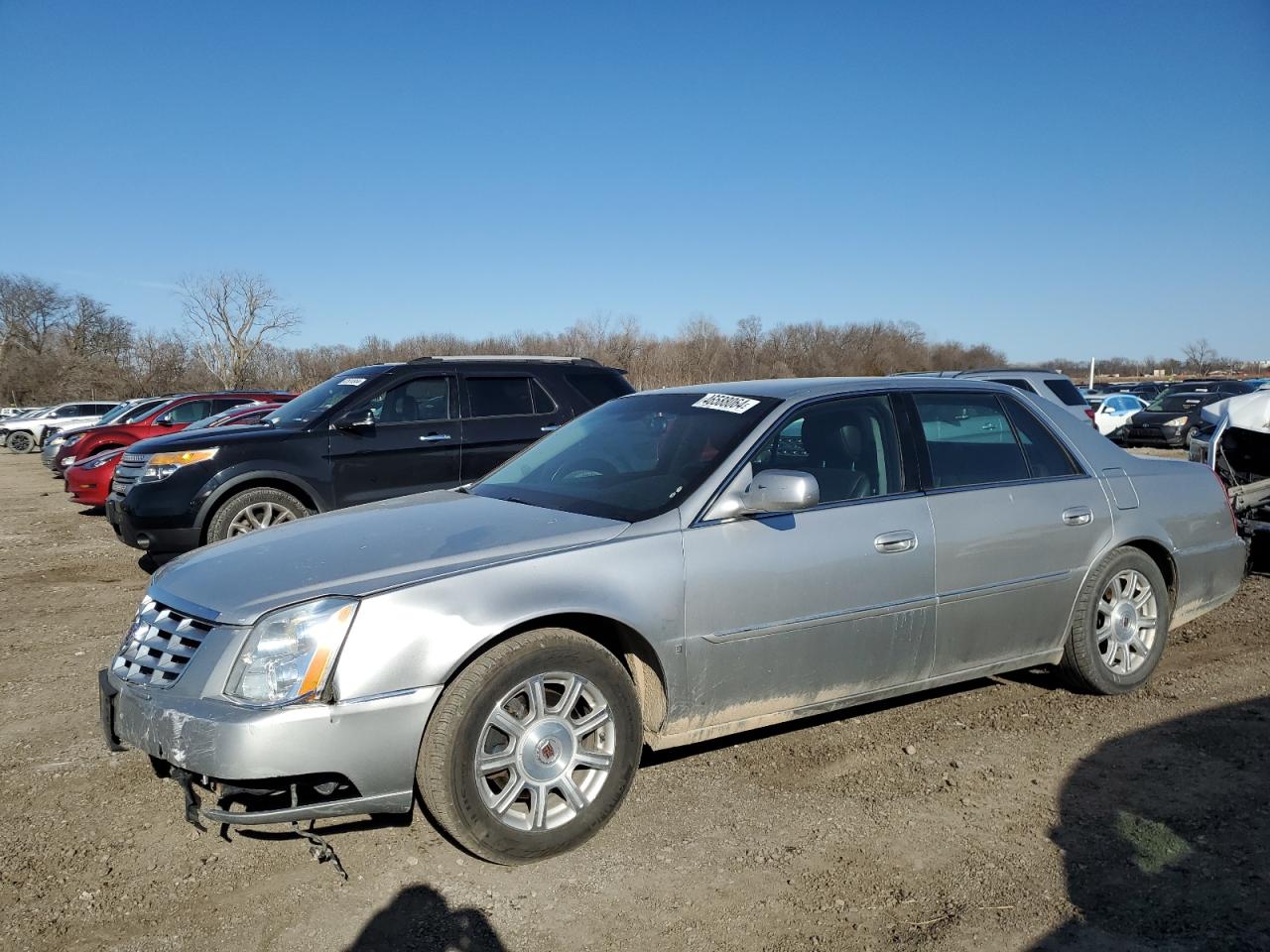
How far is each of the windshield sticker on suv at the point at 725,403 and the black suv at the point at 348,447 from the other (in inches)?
163

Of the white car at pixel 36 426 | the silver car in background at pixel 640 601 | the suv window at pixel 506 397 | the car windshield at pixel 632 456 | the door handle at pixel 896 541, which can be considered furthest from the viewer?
the white car at pixel 36 426

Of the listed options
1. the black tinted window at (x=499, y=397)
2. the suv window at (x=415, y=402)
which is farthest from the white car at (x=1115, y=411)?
the suv window at (x=415, y=402)

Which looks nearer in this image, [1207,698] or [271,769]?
[271,769]

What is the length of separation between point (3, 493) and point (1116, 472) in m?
18.9

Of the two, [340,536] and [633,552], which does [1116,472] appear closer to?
[633,552]

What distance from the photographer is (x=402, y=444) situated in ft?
28.0

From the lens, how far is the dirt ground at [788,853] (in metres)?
2.92

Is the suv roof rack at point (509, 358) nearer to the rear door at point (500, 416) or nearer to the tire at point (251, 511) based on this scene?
the rear door at point (500, 416)

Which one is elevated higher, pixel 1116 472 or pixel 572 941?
pixel 1116 472

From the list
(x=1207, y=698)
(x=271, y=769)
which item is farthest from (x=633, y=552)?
(x=1207, y=698)

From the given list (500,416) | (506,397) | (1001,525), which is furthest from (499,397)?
(1001,525)

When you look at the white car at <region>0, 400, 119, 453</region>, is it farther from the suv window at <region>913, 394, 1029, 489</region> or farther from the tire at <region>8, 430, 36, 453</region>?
the suv window at <region>913, 394, 1029, 489</region>

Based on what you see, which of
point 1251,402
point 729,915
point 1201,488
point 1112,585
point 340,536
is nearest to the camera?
point 729,915

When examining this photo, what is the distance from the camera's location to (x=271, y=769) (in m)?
2.94
